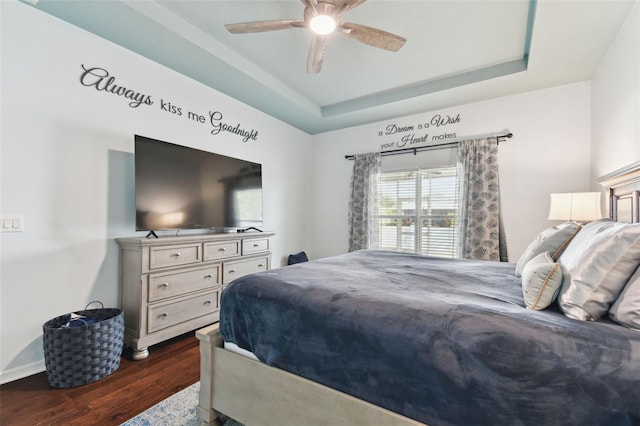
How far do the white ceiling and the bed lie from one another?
1431 mm

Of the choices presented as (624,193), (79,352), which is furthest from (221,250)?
(624,193)

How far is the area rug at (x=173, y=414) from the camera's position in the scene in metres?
1.47

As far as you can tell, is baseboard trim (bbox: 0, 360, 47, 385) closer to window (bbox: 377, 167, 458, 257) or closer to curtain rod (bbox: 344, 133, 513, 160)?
window (bbox: 377, 167, 458, 257)

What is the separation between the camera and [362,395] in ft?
3.47

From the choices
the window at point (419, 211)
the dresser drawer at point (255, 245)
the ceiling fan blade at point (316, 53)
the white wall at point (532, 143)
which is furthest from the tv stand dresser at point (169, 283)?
the white wall at point (532, 143)

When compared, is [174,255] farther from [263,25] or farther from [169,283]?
[263,25]

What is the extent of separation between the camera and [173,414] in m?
1.54

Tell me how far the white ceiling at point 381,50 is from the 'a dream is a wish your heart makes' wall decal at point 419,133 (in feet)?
0.67

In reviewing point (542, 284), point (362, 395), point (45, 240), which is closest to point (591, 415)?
point (542, 284)

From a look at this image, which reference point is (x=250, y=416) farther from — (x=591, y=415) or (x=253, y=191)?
(x=253, y=191)

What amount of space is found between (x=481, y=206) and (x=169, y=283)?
3469mm

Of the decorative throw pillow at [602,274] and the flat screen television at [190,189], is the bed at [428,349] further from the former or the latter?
the flat screen television at [190,189]

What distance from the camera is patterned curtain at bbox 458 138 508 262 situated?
326 cm

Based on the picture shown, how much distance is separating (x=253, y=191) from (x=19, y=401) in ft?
8.23
